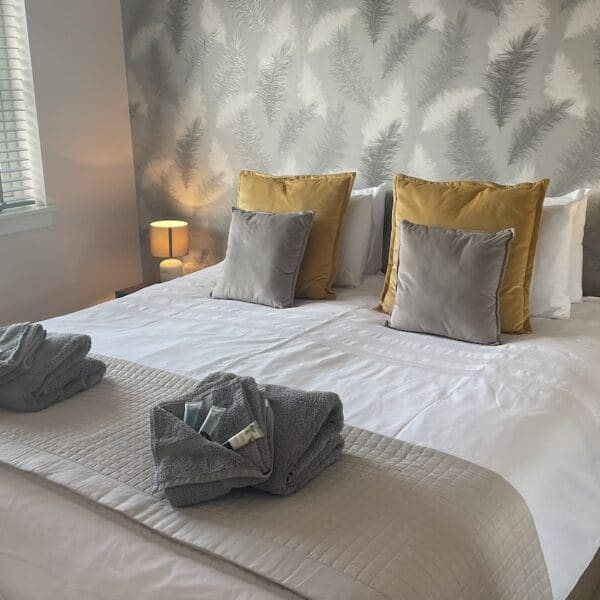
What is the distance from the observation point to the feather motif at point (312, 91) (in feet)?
10.0

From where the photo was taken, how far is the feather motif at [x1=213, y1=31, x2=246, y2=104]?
3250 mm

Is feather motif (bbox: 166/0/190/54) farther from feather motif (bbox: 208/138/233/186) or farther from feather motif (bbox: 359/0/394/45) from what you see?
feather motif (bbox: 359/0/394/45)

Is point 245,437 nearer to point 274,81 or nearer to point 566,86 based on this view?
point 566,86

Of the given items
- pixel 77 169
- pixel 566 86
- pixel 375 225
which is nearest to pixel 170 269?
pixel 77 169

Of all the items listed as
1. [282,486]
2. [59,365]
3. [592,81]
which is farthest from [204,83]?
[282,486]

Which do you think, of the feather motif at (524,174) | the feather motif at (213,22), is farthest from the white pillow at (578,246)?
the feather motif at (213,22)

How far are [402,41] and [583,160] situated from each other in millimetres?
844

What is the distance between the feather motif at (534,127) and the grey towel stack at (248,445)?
154cm

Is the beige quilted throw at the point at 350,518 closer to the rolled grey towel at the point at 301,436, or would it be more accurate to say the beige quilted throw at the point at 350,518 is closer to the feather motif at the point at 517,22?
the rolled grey towel at the point at 301,436

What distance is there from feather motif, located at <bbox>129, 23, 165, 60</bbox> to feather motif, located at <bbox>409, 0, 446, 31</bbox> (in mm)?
1352

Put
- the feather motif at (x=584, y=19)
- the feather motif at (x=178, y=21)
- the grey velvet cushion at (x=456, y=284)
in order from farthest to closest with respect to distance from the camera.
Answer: the feather motif at (x=178, y=21), the feather motif at (x=584, y=19), the grey velvet cushion at (x=456, y=284)

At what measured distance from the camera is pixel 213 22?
10.8 feet

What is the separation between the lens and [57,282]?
138 inches

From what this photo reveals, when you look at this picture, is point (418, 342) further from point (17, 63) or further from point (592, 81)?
point (17, 63)
